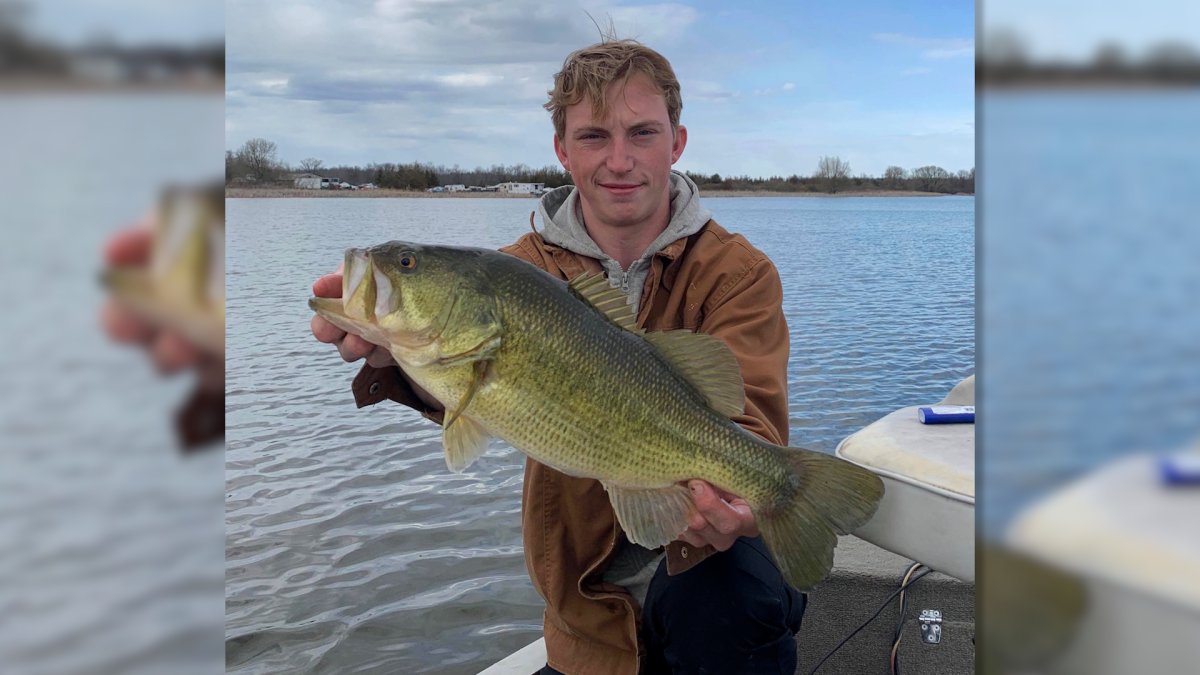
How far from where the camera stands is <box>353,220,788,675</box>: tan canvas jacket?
3193 millimetres

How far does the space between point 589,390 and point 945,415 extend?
212cm

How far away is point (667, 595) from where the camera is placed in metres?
3.01

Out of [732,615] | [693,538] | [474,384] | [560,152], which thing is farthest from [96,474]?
[560,152]

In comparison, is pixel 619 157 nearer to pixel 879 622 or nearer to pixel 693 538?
pixel 693 538

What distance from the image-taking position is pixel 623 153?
3410 mm

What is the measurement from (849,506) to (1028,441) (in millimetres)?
2181

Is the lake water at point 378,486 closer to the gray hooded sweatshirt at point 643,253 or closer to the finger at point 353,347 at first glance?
the finger at point 353,347

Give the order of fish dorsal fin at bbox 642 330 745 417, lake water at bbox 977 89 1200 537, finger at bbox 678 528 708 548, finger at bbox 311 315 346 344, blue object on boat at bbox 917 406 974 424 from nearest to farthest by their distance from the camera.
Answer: lake water at bbox 977 89 1200 537 → finger at bbox 311 315 346 344 → fish dorsal fin at bbox 642 330 745 417 → finger at bbox 678 528 708 548 → blue object on boat at bbox 917 406 974 424

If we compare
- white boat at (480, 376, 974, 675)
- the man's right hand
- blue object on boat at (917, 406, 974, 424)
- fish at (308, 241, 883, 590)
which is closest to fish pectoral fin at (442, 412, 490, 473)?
fish at (308, 241, 883, 590)

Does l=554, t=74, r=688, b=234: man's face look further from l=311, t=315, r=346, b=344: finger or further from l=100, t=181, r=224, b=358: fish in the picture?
l=100, t=181, r=224, b=358: fish

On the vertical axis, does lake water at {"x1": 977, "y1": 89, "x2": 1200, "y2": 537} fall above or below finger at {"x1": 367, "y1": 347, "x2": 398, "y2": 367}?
above

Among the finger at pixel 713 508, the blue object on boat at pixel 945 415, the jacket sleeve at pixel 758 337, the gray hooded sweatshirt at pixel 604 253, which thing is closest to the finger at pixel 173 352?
the finger at pixel 713 508

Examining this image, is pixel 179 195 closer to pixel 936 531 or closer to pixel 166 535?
pixel 166 535

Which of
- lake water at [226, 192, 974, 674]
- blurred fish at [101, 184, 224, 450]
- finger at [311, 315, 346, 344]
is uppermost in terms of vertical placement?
blurred fish at [101, 184, 224, 450]
